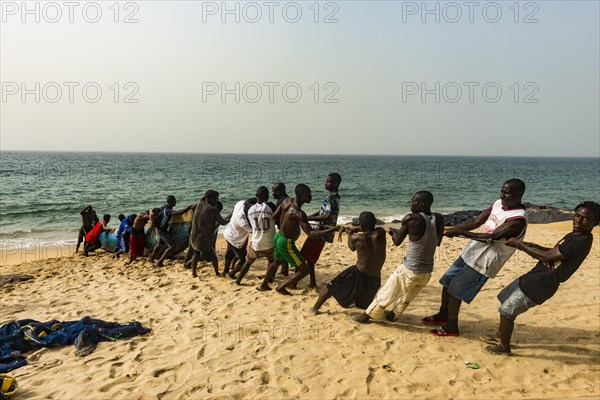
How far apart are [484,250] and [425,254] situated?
72cm

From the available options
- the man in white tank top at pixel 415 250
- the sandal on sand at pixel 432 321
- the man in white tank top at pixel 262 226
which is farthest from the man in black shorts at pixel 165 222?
the sandal on sand at pixel 432 321

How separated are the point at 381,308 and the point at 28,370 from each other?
432cm

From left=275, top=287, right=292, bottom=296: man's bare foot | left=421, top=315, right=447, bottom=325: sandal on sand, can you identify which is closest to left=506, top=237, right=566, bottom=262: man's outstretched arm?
left=421, top=315, right=447, bottom=325: sandal on sand

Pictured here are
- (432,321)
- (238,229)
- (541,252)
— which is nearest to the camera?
(541,252)

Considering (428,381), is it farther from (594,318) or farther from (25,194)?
(25,194)

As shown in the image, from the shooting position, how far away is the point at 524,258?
1004cm

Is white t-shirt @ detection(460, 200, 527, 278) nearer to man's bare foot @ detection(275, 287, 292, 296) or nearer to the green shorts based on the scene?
the green shorts

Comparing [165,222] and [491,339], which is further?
[165,222]

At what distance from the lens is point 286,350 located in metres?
4.96

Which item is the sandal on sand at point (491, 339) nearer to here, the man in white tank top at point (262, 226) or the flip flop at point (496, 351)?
the flip flop at point (496, 351)

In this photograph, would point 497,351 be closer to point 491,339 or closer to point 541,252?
point 491,339

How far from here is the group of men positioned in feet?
Answer: 14.7

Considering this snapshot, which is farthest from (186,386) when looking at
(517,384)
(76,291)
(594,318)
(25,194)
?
(25,194)

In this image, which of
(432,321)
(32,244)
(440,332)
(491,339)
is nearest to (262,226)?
(432,321)
